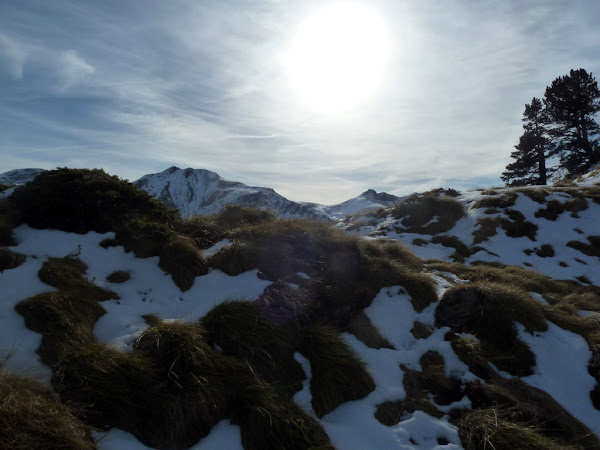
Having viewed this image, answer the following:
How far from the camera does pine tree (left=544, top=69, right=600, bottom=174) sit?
117 ft

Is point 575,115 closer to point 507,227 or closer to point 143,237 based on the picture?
point 507,227

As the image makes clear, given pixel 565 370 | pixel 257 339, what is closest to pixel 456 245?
pixel 565 370

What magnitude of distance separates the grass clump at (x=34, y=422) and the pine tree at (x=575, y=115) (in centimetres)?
4625

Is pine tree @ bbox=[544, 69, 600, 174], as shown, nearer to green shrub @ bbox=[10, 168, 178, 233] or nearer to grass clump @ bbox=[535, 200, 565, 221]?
grass clump @ bbox=[535, 200, 565, 221]

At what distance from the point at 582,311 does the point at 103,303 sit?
11.2m

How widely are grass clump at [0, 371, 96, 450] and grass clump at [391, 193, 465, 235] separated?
645 inches

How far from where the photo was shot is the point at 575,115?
36.7 m

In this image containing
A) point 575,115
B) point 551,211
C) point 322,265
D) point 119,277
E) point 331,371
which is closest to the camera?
point 331,371

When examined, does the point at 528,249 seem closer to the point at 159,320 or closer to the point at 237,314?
the point at 237,314

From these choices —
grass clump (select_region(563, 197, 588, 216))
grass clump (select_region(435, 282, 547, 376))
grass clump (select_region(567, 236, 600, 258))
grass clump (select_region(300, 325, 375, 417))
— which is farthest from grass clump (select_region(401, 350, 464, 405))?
A: grass clump (select_region(563, 197, 588, 216))

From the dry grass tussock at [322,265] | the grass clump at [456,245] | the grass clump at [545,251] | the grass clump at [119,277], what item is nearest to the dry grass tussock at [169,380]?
the grass clump at [119,277]

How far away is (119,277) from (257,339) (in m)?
3.43

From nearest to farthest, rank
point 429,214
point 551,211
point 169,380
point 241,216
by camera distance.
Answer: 1. point 169,380
2. point 241,216
3. point 551,211
4. point 429,214

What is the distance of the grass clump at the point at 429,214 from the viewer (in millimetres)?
17328
